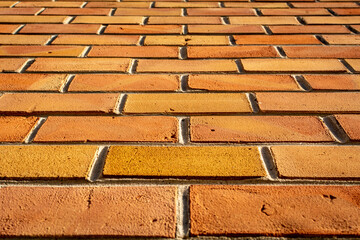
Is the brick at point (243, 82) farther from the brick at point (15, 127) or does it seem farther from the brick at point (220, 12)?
the brick at point (220, 12)

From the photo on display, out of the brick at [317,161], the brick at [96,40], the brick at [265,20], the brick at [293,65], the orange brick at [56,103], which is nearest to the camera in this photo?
the brick at [317,161]

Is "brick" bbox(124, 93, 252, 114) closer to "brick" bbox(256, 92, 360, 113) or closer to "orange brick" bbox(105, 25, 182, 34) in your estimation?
"brick" bbox(256, 92, 360, 113)

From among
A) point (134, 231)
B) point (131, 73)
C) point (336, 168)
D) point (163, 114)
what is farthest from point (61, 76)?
point (336, 168)

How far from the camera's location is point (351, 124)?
0.84 meters

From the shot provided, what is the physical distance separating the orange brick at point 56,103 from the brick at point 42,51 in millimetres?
249

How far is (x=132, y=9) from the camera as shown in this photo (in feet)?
4.98

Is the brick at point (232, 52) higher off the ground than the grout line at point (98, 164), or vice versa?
the brick at point (232, 52)

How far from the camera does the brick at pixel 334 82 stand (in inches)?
38.4

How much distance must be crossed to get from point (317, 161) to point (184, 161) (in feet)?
0.93

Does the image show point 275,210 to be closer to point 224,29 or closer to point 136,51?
point 136,51

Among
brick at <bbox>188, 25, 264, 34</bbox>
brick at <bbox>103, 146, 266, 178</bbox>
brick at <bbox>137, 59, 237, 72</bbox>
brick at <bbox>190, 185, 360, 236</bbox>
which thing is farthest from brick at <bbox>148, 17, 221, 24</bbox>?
brick at <bbox>190, 185, 360, 236</bbox>

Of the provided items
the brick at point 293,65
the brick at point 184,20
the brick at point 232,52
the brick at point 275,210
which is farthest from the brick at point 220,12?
the brick at point 275,210

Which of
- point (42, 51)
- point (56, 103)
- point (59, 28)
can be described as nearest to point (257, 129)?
point (56, 103)

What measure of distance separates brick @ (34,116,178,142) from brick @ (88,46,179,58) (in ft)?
1.12
